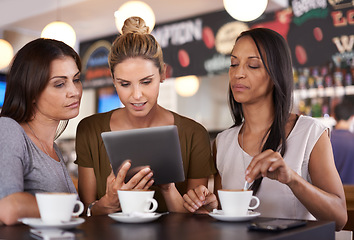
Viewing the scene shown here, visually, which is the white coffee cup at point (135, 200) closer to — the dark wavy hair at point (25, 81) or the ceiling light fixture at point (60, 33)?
the dark wavy hair at point (25, 81)

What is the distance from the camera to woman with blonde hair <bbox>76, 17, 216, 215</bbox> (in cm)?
181

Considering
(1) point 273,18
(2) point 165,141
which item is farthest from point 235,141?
(1) point 273,18

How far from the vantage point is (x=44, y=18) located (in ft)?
20.8

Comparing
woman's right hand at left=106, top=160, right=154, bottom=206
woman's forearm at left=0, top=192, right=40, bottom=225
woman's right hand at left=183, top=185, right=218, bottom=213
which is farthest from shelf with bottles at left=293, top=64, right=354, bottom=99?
woman's forearm at left=0, top=192, right=40, bottom=225

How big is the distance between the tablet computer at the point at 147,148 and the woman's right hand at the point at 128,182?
0.09 feet

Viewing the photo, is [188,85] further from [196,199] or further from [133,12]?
[196,199]

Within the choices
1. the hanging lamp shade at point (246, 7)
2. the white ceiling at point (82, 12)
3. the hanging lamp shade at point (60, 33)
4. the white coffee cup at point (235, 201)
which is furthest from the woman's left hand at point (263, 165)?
the white ceiling at point (82, 12)

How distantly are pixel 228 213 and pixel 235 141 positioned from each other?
0.83 meters

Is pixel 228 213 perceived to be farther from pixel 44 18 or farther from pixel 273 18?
pixel 44 18

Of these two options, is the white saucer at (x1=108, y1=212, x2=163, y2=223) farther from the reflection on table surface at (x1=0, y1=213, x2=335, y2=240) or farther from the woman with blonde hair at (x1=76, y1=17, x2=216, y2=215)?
the woman with blonde hair at (x1=76, y1=17, x2=216, y2=215)

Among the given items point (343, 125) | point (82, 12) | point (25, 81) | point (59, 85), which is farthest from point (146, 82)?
point (82, 12)

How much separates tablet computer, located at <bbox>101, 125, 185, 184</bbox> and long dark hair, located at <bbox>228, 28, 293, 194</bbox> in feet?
1.68

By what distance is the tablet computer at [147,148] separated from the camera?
A: 1.41m

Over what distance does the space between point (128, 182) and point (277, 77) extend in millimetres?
823
